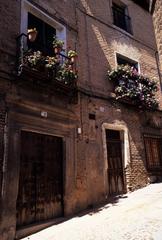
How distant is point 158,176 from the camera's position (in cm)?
1020

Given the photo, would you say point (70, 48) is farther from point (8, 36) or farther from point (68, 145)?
point (68, 145)

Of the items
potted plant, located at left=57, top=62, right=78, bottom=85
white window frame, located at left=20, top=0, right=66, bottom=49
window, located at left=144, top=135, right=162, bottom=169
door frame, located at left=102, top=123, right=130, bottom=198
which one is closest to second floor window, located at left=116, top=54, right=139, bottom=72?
white window frame, located at left=20, top=0, right=66, bottom=49

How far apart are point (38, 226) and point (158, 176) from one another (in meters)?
5.76

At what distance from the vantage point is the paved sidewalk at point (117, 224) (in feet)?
16.6

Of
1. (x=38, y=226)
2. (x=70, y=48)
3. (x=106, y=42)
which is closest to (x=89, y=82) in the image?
(x=70, y=48)

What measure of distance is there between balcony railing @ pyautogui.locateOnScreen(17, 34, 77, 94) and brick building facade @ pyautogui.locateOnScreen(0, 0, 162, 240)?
40 mm

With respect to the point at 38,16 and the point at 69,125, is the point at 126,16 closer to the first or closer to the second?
the point at 38,16

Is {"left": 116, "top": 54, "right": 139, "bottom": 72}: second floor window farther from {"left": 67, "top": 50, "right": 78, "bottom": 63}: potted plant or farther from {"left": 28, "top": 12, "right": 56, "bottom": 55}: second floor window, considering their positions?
{"left": 28, "top": 12, "right": 56, "bottom": 55}: second floor window

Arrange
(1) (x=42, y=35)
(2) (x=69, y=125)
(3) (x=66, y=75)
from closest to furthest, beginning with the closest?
(3) (x=66, y=75), (2) (x=69, y=125), (1) (x=42, y=35)

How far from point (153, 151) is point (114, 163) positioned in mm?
2261

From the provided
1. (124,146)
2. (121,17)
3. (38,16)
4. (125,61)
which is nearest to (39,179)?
(124,146)

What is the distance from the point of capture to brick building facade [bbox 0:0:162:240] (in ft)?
20.9

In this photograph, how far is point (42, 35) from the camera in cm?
829

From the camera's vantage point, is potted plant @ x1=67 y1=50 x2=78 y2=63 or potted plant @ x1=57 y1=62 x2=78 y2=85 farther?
potted plant @ x1=67 y1=50 x2=78 y2=63
